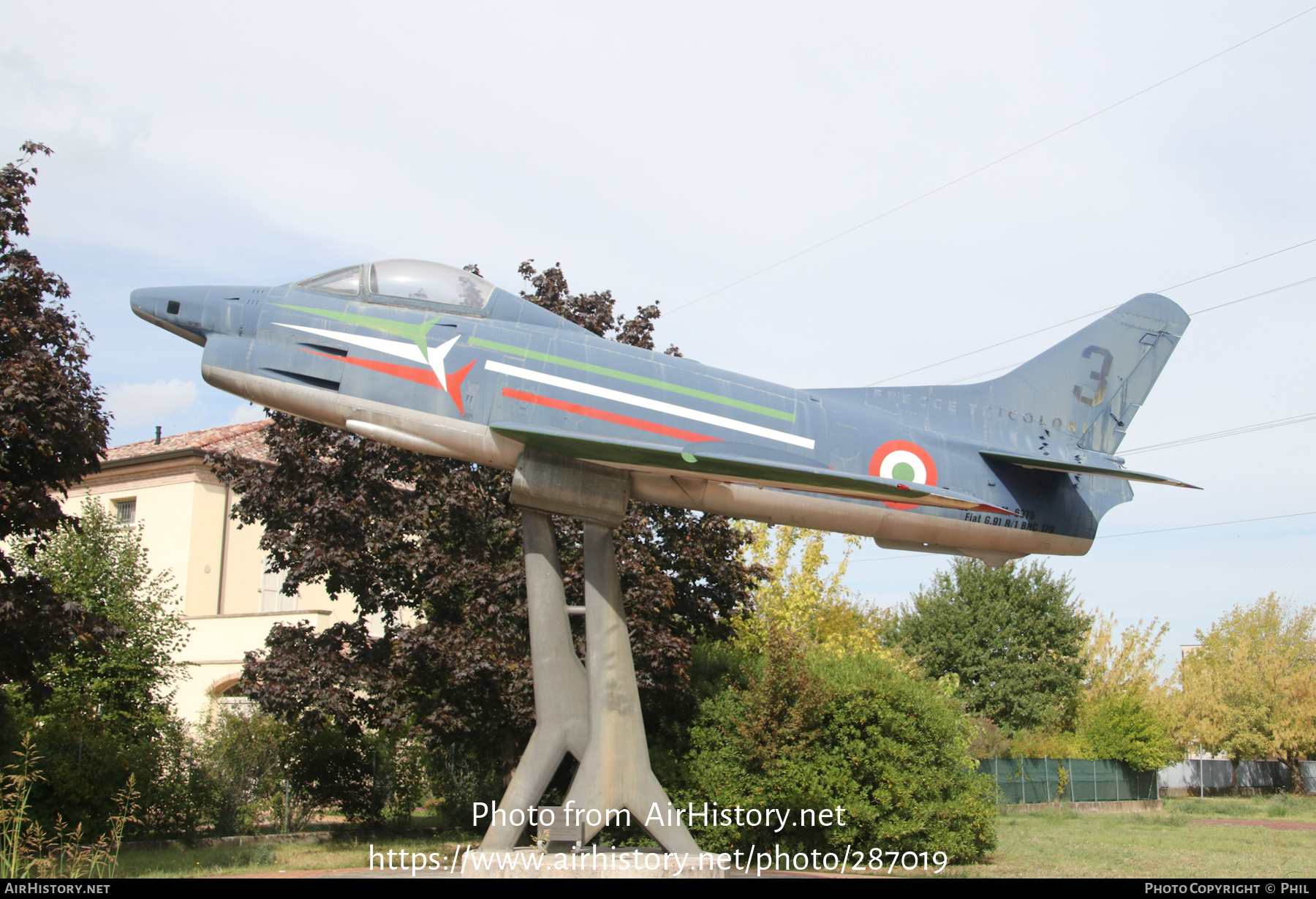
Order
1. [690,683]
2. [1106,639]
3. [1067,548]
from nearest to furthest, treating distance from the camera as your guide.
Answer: [1067,548]
[690,683]
[1106,639]

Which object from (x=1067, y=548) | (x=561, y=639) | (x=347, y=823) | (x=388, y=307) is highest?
(x=388, y=307)

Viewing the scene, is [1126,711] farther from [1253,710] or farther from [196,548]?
[196,548]

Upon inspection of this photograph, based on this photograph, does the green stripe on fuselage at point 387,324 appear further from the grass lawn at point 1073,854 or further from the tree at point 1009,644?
the tree at point 1009,644

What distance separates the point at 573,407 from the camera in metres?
11.5

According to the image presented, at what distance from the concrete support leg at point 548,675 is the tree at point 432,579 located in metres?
4.85

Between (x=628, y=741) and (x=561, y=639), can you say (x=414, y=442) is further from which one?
(x=628, y=741)

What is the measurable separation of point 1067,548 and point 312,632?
13481 mm

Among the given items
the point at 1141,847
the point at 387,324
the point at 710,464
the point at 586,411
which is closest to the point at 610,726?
the point at 710,464

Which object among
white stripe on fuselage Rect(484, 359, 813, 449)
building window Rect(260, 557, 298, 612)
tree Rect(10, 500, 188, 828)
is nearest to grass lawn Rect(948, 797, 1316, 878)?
white stripe on fuselage Rect(484, 359, 813, 449)

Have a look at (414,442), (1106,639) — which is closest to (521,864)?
(414,442)

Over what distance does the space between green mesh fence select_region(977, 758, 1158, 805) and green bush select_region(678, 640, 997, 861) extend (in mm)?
15523

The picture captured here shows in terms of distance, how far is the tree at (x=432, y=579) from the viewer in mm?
17219

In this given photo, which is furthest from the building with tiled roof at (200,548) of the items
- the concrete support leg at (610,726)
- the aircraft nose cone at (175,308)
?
the concrete support leg at (610,726)
